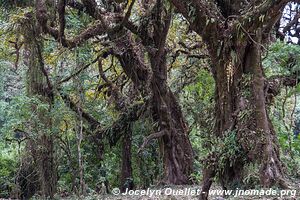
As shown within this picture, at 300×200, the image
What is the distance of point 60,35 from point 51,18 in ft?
1.64

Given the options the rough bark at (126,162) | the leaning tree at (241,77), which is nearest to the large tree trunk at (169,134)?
the rough bark at (126,162)

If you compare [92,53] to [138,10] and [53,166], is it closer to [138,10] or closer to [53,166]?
[138,10]

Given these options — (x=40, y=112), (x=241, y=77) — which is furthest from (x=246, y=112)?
(x=40, y=112)

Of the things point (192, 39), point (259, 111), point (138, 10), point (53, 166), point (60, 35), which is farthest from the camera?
point (192, 39)

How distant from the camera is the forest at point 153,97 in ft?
13.9

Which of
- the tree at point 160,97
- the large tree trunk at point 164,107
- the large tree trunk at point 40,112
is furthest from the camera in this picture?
the large tree trunk at point 164,107

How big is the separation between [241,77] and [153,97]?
2903mm

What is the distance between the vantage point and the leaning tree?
4023 millimetres

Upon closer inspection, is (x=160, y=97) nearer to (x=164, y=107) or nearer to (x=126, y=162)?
(x=164, y=107)

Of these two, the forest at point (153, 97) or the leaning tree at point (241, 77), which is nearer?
the leaning tree at point (241, 77)

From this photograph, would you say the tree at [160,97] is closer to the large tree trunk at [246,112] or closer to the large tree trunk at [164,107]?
the large tree trunk at [164,107]

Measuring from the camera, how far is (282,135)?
781 cm

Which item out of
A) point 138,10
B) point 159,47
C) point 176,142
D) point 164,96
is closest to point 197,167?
point 176,142

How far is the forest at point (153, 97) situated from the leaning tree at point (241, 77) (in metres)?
0.01
